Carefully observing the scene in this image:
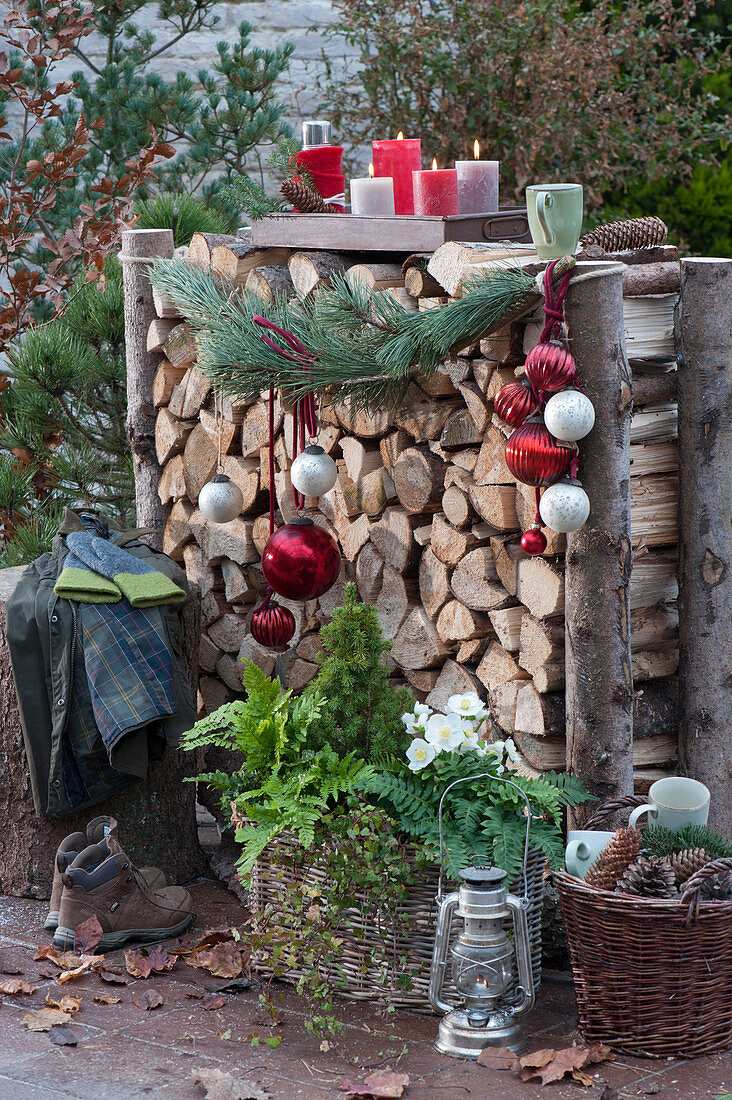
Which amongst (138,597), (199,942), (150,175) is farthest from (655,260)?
(150,175)

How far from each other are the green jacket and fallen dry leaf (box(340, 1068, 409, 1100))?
1090mm

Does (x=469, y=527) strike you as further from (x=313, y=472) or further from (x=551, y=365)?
(x=551, y=365)

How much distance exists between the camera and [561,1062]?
2.41 m

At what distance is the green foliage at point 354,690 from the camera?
111 inches

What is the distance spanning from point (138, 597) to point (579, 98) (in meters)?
4.12

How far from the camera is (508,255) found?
2.88 m

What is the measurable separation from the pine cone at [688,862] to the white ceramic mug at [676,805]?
101 mm

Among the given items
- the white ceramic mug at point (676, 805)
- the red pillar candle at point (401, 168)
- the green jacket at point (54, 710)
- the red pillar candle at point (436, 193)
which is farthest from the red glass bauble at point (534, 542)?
the red pillar candle at point (401, 168)

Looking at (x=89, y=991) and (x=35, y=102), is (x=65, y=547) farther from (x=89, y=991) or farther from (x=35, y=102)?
(x=35, y=102)

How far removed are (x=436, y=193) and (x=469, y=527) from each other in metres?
0.88

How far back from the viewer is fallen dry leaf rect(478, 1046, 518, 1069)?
96.4 inches

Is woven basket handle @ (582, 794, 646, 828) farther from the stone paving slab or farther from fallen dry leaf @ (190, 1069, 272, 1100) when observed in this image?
fallen dry leaf @ (190, 1069, 272, 1100)

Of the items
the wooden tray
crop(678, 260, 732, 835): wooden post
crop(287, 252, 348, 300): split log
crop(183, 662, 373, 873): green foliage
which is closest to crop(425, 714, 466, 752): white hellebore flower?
crop(183, 662, 373, 873): green foliage

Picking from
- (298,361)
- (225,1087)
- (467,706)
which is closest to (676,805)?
(467,706)
